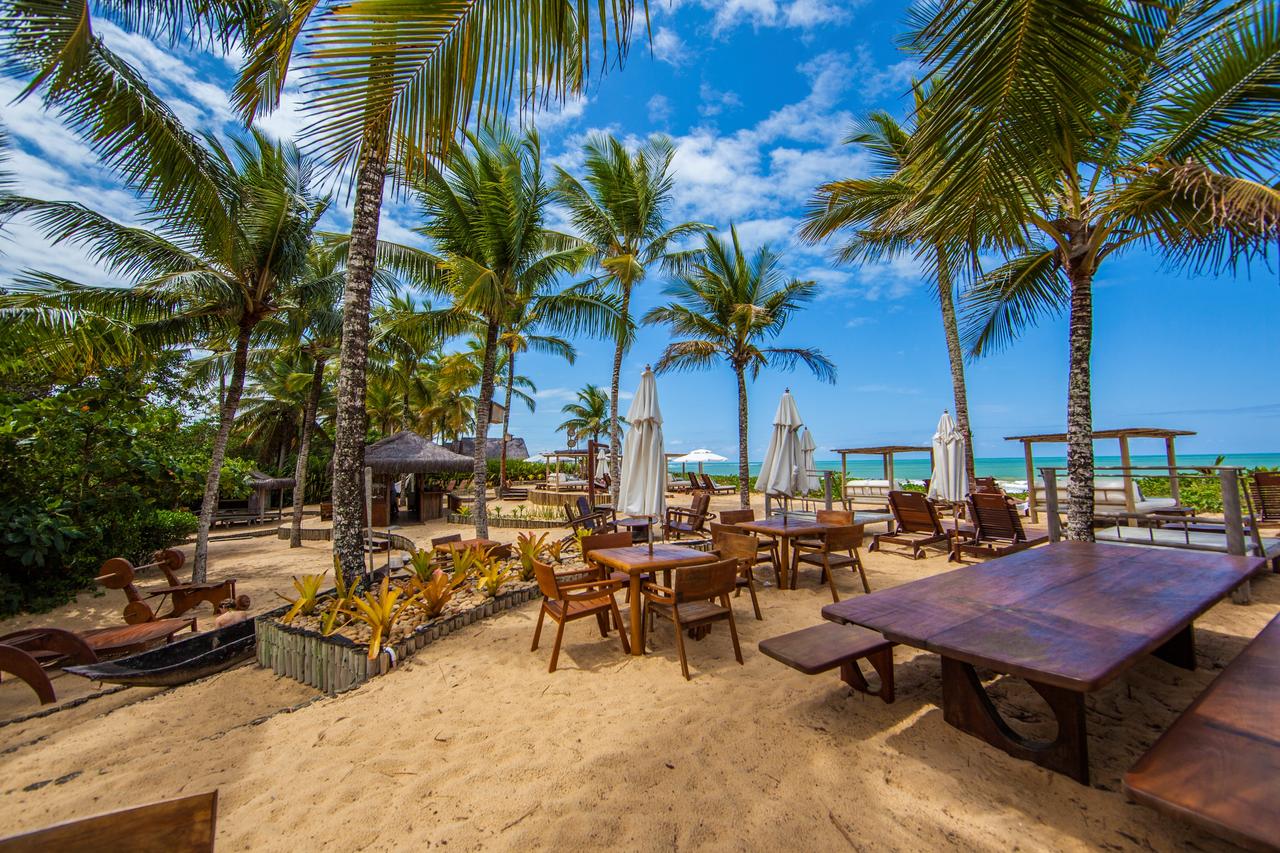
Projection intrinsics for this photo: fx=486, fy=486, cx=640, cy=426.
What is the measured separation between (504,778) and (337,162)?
3.04 metres

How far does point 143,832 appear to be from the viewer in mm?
1094

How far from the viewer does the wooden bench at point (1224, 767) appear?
4.54 ft

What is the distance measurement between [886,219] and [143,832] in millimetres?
6541

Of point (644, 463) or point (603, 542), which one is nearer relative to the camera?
point (603, 542)

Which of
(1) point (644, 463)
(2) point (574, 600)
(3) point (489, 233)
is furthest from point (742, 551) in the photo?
(3) point (489, 233)

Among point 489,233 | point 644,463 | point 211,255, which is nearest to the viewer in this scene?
point 644,463

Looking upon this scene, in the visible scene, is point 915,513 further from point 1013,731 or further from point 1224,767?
point 1224,767

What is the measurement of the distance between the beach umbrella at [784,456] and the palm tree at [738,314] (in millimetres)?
4562

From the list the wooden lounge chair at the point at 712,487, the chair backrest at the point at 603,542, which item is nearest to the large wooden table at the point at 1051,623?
the chair backrest at the point at 603,542

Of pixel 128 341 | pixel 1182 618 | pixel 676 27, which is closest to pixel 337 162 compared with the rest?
pixel 676 27

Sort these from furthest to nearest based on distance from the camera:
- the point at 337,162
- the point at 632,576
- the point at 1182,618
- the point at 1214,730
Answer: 1. the point at 632,576
2. the point at 1182,618
3. the point at 337,162
4. the point at 1214,730

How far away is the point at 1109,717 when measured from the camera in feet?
9.29

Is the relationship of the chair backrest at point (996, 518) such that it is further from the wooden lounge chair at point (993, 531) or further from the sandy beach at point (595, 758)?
the sandy beach at point (595, 758)

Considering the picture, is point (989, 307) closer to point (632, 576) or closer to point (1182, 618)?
point (1182, 618)
